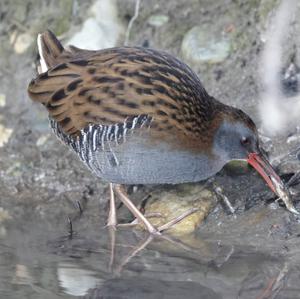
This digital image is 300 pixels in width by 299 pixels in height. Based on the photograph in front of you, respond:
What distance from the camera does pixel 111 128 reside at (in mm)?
5496

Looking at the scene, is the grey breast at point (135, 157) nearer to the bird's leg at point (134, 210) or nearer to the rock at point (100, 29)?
the bird's leg at point (134, 210)

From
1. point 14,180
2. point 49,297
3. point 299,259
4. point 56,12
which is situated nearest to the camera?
point 49,297

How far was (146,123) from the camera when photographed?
17.9 ft

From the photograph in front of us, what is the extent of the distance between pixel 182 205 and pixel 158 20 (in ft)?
6.34

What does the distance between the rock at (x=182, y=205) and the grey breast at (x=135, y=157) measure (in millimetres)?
200

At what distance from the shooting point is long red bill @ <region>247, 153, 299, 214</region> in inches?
217

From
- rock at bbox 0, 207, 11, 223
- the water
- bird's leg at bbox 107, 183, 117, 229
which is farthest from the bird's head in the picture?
rock at bbox 0, 207, 11, 223

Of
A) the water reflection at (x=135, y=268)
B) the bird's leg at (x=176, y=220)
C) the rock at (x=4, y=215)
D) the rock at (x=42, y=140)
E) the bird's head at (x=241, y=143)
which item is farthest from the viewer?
the rock at (x=42, y=140)

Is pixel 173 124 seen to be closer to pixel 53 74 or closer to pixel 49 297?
pixel 53 74

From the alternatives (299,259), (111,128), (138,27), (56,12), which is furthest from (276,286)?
(56,12)

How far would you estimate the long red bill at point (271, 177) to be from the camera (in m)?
5.52

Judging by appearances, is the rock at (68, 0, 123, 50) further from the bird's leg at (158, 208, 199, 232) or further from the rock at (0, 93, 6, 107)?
the bird's leg at (158, 208, 199, 232)

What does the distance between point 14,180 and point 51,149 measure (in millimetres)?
414

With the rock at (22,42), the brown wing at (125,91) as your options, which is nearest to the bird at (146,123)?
the brown wing at (125,91)
